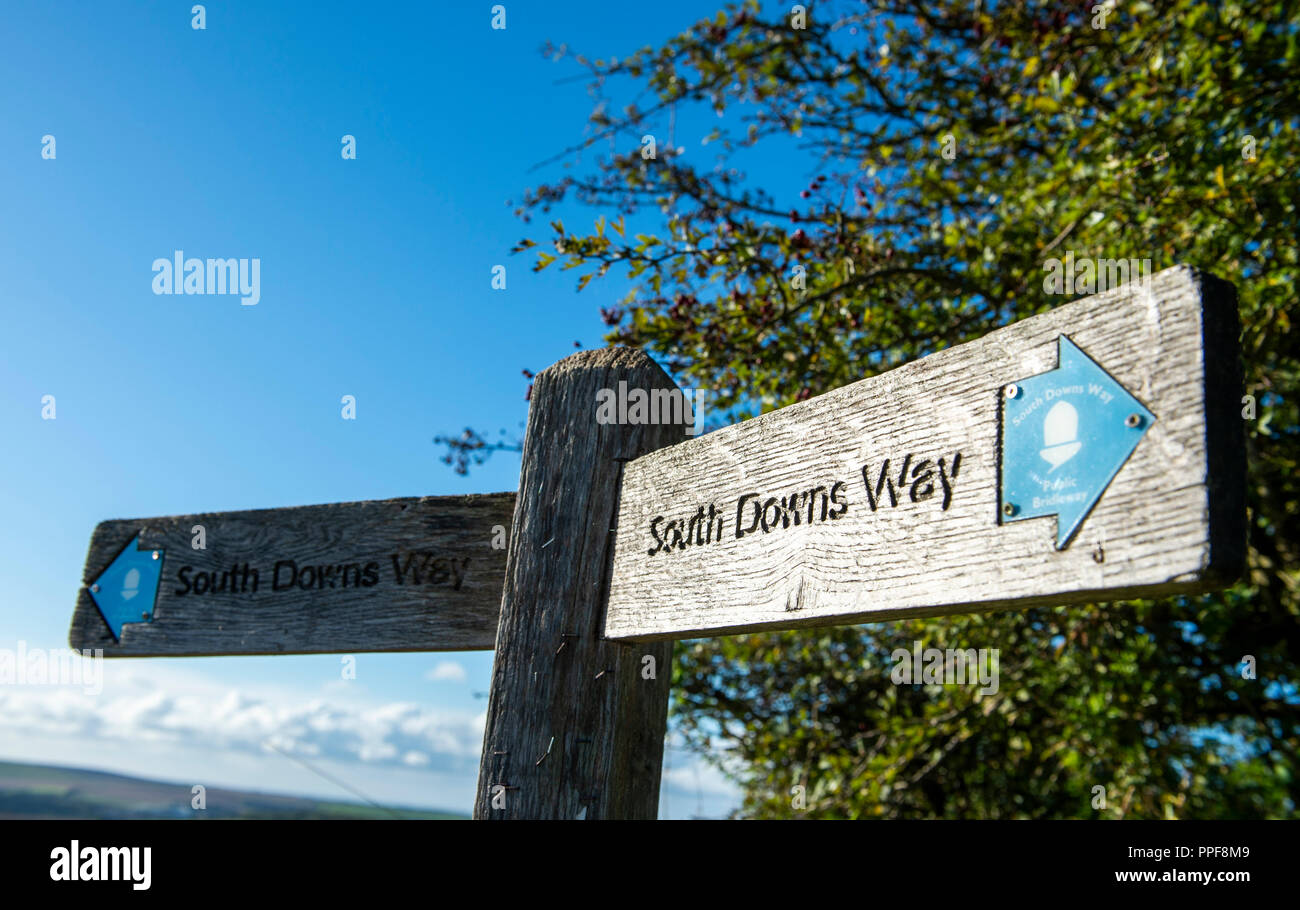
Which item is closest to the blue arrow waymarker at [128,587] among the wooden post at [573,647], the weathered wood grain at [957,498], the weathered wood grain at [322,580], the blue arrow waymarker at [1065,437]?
the weathered wood grain at [322,580]

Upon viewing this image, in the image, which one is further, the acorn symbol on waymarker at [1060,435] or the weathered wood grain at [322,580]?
the weathered wood grain at [322,580]

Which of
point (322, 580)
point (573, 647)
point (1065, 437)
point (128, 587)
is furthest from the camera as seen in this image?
point (128, 587)

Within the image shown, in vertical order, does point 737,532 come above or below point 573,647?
→ above

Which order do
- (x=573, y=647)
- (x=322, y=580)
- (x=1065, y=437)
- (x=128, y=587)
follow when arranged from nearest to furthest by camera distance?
(x=1065, y=437) < (x=573, y=647) < (x=322, y=580) < (x=128, y=587)

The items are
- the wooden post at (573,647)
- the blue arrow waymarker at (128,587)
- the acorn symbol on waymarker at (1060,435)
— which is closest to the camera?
the acorn symbol on waymarker at (1060,435)

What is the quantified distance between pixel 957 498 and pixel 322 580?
164 cm

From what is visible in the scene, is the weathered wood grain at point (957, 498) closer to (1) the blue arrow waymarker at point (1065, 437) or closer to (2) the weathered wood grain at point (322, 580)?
(1) the blue arrow waymarker at point (1065, 437)

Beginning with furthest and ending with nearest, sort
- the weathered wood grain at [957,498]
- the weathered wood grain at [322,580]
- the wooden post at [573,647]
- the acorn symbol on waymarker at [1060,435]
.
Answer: the weathered wood grain at [322,580] → the wooden post at [573,647] → the acorn symbol on waymarker at [1060,435] → the weathered wood grain at [957,498]

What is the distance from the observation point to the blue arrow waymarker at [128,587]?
8.32ft

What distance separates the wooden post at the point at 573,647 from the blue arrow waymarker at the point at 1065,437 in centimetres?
81

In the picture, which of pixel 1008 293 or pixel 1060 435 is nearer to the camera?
pixel 1060 435

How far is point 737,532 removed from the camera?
1.43 metres

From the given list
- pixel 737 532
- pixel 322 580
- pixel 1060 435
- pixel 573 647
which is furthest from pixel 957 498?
pixel 322 580

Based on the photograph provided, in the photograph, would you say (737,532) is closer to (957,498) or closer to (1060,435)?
(957,498)
